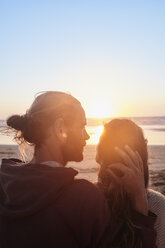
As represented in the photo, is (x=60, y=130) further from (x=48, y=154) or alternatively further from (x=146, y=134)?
(x=146, y=134)

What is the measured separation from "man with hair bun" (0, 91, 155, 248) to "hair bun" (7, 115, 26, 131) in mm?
110

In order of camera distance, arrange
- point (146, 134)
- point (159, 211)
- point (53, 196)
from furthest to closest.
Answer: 1. point (146, 134)
2. point (159, 211)
3. point (53, 196)

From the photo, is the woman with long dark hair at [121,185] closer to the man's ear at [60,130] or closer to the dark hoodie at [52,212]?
the dark hoodie at [52,212]

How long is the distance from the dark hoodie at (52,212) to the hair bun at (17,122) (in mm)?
456

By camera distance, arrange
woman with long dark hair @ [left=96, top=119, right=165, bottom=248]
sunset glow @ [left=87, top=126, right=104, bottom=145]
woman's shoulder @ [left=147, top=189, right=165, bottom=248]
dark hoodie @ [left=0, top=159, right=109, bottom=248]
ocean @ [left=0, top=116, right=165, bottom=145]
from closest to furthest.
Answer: dark hoodie @ [left=0, top=159, right=109, bottom=248] → woman with long dark hair @ [left=96, top=119, right=165, bottom=248] → woman's shoulder @ [left=147, top=189, right=165, bottom=248] → sunset glow @ [left=87, top=126, right=104, bottom=145] → ocean @ [left=0, top=116, right=165, bottom=145]

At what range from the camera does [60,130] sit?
254cm

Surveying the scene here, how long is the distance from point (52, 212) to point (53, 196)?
89 millimetres

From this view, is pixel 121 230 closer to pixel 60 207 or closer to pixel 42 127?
pixel 60 207

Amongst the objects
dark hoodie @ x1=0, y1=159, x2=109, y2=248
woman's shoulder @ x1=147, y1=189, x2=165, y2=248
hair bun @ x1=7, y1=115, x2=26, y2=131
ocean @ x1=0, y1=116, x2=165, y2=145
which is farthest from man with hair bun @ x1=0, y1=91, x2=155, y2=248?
ocean @ x1=0, y1=116, x2=165, y2=145

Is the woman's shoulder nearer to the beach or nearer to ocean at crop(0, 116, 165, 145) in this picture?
ocean at crop(0, 116, 165, 145)

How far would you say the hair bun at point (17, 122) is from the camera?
2.68 meters

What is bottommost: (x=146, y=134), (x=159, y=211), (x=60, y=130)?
(x=146, y=134)

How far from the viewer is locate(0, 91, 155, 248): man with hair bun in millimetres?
2152

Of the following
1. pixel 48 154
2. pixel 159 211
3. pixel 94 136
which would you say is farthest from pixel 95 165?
pixel 94 136
